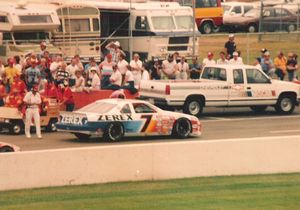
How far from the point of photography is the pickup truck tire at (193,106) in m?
32.4

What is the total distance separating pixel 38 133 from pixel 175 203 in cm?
1046

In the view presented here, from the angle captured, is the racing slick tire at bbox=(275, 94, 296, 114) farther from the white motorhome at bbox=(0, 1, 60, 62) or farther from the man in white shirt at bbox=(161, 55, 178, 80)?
the white motorhome at bbox=(0, 1, 60, 62)

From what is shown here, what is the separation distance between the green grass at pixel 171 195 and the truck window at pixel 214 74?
13.0 m

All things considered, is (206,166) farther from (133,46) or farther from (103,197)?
(133,46)

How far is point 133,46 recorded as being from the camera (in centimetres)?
3916

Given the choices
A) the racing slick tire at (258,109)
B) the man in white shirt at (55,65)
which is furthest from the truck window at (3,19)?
the racing slick tire at (258,109)

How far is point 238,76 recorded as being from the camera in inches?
1307

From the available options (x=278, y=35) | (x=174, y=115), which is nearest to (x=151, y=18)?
(x=278, y=35)

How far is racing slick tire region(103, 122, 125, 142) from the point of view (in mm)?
26953

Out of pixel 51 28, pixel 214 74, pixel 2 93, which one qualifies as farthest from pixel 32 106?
pixel 51 28

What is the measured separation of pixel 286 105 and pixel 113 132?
899cm

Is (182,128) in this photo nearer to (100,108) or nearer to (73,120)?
(100,108)

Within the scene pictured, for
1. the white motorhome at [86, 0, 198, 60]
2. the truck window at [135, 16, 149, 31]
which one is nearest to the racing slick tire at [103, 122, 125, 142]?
the white motorhome at [86, 0, 198, 60]

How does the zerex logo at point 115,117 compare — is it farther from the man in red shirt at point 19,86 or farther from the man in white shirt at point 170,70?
the man in white shirt at point 170,70
